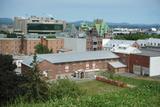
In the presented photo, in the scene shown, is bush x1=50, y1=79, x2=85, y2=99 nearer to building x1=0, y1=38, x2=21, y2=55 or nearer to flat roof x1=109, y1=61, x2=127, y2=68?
flat roof x1=109, y1=61, x2=127, y2=68

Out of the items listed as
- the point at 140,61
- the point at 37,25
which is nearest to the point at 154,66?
the point at 140,61

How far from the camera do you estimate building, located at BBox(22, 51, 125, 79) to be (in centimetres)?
955

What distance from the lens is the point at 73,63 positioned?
33.5 feet

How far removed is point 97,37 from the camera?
16.2m

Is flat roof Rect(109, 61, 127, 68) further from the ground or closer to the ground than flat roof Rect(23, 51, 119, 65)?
closer to the ground

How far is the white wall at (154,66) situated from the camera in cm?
1002

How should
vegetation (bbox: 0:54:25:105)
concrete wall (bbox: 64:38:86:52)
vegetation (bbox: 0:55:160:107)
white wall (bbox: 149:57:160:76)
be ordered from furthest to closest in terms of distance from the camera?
concrete wall (bbox: 64:38:86:52) < white wall (bbox: 149:57:160:76) < vegetation (bbox: 0:54:25:105) < vegetation (bbox: 0:55:160:107)

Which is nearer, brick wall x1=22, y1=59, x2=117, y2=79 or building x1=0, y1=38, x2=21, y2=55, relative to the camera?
brick wall x1=22, y1=59, x2=117, y2=79

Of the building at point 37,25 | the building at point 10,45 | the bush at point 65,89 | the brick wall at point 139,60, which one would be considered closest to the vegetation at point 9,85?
the bush at point 65,89

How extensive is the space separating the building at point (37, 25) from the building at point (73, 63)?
13065mm

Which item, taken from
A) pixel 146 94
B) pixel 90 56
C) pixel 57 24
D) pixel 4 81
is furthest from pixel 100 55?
pixel 57 24

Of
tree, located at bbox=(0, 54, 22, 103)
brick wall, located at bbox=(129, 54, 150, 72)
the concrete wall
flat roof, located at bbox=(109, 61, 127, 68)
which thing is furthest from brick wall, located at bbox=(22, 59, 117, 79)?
the concrete wall

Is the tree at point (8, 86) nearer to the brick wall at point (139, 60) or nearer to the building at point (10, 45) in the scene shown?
the brick wall at point (139, 60)

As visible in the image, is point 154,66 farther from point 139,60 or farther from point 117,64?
point 117,64
